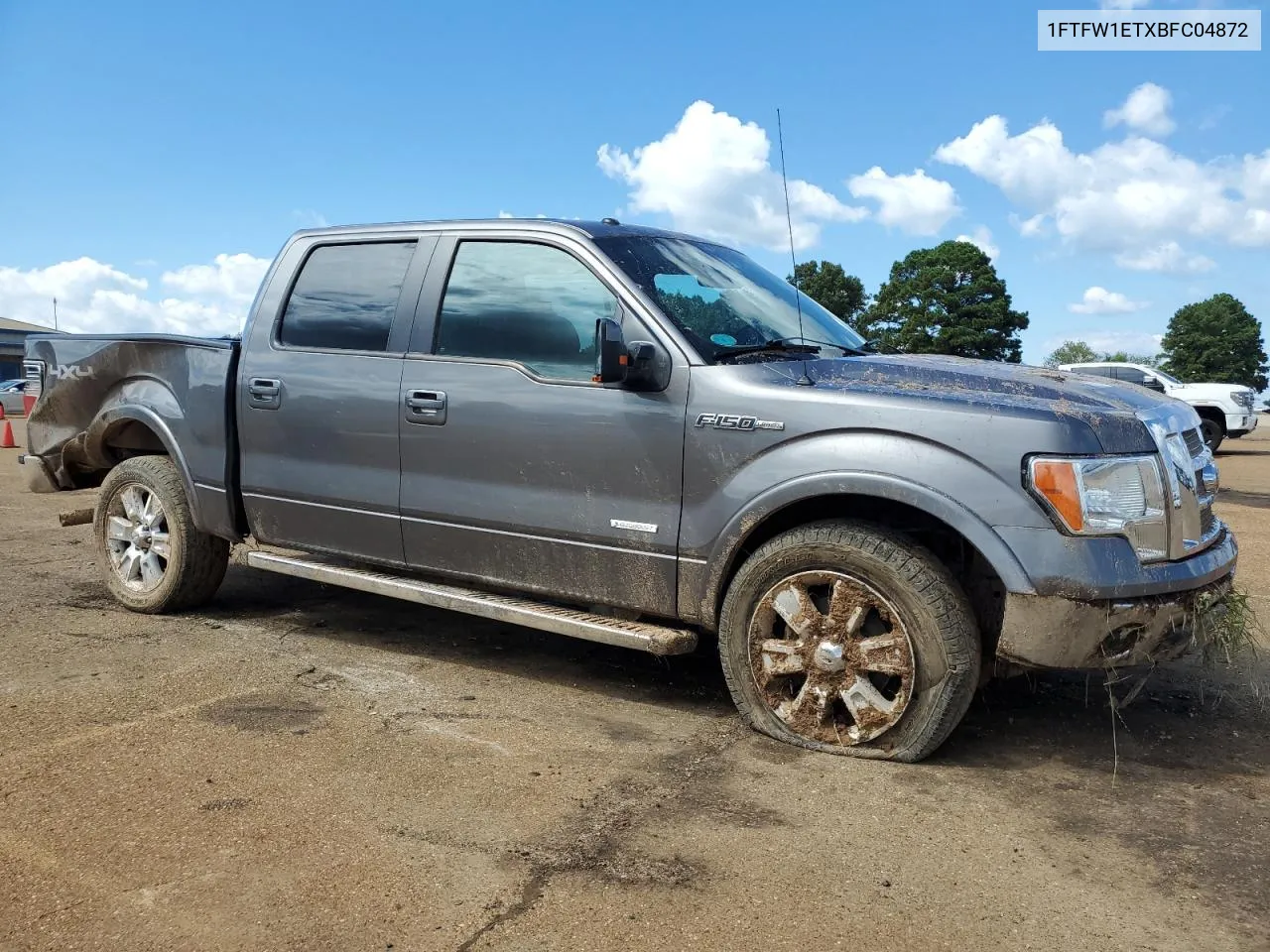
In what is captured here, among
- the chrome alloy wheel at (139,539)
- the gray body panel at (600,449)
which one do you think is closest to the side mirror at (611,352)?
the gray body panel at (600,449)

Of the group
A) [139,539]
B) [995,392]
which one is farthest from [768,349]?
[139,539]

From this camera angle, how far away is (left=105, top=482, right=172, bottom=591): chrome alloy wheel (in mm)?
5730

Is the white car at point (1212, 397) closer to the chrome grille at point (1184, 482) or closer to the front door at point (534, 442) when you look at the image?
the chrome grille at point (1184, 482)

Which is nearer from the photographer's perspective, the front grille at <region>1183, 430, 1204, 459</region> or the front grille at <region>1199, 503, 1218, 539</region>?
the front grille at <region>1199, 503, 1218, 539</region>

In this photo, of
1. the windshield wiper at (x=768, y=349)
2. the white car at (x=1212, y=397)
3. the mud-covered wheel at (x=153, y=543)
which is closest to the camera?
the windshield wiper at (x=768, y=349)

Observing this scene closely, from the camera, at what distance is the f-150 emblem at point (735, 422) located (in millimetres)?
3791

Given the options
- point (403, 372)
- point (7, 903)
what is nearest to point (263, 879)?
point (7, 903)

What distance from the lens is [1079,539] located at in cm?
336

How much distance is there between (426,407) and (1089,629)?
2.71 m

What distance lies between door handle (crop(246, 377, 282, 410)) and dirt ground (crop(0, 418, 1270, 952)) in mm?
1179

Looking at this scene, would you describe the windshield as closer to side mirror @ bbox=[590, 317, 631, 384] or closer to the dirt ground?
side mirror @ bbox=[590, 317, 631, 384]

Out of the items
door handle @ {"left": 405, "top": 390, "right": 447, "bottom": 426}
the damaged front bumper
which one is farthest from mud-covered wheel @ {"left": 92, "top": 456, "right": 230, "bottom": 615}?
the damaged front bumper

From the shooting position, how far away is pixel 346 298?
5.02m

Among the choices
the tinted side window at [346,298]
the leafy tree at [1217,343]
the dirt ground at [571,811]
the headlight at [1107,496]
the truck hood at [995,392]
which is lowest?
the dirt ground at [571,811]
